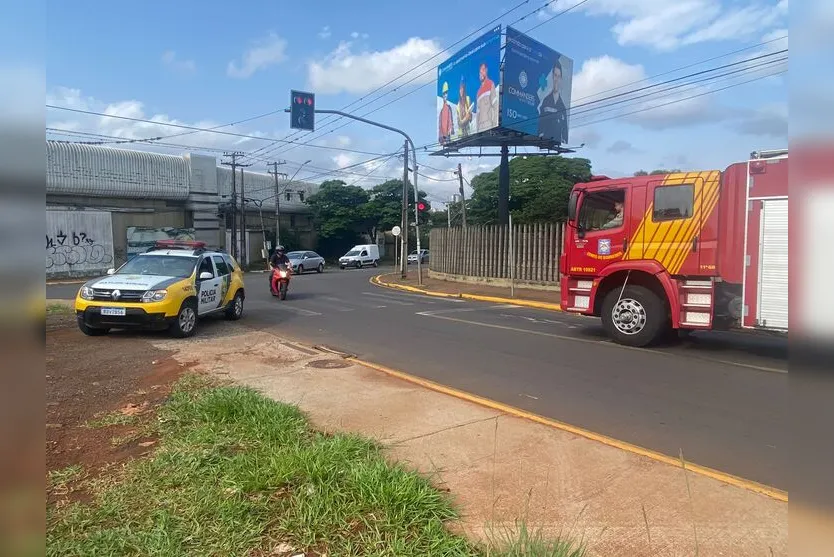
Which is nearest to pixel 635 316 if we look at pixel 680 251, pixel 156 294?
pixel 680 251

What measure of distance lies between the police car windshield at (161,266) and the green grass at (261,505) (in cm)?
674

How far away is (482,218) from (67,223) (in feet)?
95.3

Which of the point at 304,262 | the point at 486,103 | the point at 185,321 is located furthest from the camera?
the point at 304,262

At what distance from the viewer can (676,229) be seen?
838 cm

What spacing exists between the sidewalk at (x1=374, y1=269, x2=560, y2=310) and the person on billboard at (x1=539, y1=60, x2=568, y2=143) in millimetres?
10343

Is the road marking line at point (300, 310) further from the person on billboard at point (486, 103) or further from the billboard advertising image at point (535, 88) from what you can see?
the billboard advertising image at point (535, 88)

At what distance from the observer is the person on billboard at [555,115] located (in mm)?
28125

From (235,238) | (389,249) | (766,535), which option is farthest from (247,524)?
(389,249)

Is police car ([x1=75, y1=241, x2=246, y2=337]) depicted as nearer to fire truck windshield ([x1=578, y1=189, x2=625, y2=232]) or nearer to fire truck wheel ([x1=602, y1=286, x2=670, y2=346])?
fire truck windshield ([x1=578, y1=189, x2=625, y2=232])

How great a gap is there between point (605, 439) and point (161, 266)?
8887mm

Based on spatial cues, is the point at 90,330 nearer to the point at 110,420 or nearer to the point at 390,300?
→ the point at 110,420

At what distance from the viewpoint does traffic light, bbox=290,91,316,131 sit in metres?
17.1

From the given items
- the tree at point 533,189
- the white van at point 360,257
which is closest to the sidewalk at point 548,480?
the tree at point 533,189
